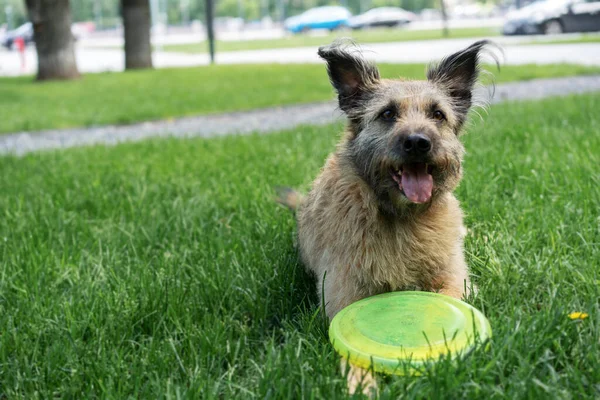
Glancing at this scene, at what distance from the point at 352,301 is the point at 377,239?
1.03ft

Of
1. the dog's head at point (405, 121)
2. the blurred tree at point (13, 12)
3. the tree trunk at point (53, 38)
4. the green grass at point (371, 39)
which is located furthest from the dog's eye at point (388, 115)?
the blurred tree at point (13, 12)

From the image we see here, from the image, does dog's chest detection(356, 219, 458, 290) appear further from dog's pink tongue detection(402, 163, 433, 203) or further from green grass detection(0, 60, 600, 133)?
green grass detection(0, 60, 600, 133)

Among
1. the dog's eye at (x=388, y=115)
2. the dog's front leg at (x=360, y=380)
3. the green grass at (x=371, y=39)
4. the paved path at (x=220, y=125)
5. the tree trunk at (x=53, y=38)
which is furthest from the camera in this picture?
the green grass at (x=371, y=39)

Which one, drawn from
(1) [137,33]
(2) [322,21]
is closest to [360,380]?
(1) [137,33]

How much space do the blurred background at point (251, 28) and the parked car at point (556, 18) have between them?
0.14ft

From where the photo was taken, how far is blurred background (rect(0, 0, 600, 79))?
66.9 feet

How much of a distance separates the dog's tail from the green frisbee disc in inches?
69.2

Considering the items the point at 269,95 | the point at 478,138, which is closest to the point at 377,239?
the point at 478,138

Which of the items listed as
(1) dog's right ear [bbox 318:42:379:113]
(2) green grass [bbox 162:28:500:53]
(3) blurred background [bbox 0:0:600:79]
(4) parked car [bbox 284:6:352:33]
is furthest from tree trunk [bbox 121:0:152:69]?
(4) parked car [bbox 284:6:352:33]

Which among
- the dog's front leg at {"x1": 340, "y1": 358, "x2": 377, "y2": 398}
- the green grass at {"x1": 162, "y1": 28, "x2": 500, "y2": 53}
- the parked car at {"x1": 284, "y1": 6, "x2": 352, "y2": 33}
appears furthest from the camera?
the parked car at {"x1": 284, "y1": 6, "x2": 352, "y2": 33}

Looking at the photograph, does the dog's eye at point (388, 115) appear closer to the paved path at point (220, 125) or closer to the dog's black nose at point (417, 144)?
the dog's black nose at point (417, 144)

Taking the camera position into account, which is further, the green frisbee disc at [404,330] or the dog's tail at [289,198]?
the dog's tail at [289,198]

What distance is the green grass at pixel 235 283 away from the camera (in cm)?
247

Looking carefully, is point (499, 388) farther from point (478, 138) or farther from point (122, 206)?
point (478, 138)
